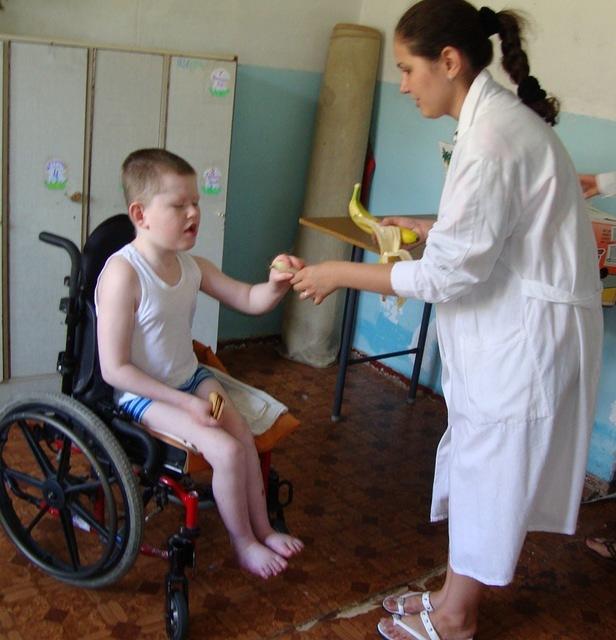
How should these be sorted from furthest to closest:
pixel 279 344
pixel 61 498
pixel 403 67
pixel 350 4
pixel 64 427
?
pixel 279 344, pixel 350 4, pixel 61 498, pixel 64 427, pixel 403 67

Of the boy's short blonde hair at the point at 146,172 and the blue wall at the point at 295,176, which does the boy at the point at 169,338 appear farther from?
the blue wall at the point at 295,176

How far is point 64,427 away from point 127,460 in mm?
177

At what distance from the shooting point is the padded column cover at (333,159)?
11.1ft

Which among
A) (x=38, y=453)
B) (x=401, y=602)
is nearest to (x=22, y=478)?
(x=38, y=453)

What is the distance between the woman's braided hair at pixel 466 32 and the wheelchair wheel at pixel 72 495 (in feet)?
3.45

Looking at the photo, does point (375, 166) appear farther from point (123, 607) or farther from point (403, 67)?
point (123, 607)

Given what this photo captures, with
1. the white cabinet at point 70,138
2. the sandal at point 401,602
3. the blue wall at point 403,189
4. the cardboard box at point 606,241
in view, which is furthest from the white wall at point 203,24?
the sandal at point 401,602

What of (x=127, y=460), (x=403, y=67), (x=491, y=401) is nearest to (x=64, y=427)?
(x=127, y=460)

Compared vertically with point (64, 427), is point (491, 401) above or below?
above

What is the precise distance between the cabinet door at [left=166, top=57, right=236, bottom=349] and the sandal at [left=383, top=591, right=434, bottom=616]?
1.54 metres

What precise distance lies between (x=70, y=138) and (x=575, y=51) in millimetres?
1767

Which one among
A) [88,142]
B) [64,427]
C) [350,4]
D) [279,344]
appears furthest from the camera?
[279,344]

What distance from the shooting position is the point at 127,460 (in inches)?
67.5

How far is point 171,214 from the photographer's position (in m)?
1.83
